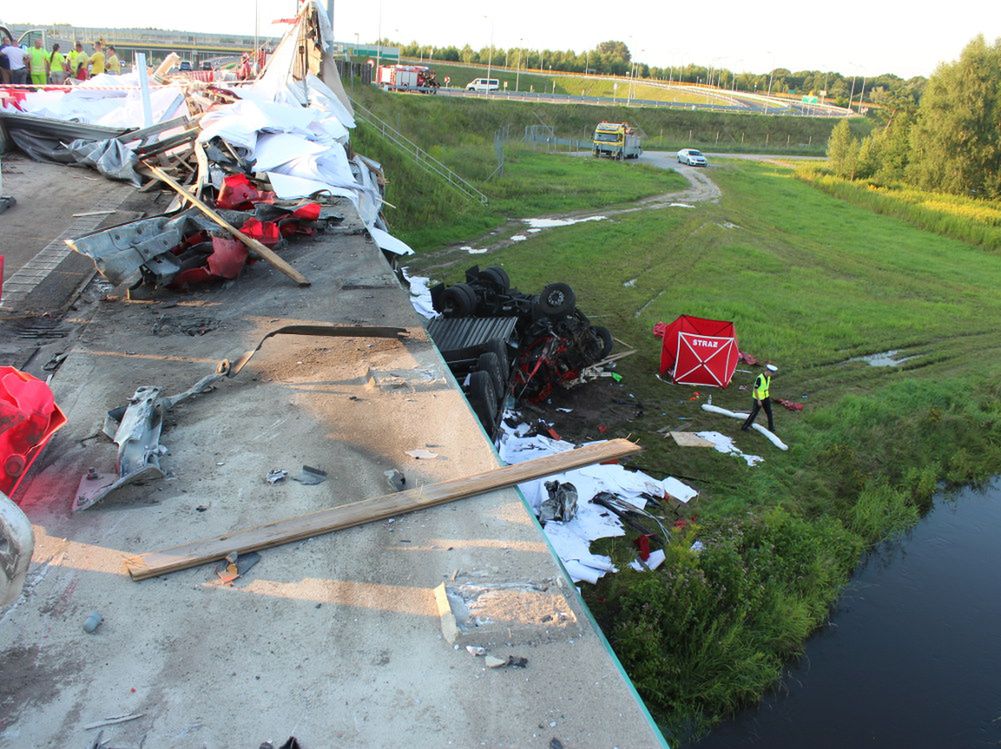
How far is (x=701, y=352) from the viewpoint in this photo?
12.4 m

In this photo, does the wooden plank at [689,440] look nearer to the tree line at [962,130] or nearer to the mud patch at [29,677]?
the mud patch at [29,677]

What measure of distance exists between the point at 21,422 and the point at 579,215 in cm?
2285

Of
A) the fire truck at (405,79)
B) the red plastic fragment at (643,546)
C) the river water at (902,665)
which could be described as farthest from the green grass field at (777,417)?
the fire truck at (405,79)

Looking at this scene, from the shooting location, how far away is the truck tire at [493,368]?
9.38 meters

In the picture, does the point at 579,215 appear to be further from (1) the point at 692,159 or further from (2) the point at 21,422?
(2) the point at 21,422

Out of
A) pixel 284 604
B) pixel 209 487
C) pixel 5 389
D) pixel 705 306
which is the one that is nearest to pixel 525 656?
pixel 284 604

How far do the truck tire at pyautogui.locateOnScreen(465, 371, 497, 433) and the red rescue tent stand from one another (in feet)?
14.9

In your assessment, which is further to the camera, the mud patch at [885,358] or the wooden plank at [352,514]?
the mud patch at [885,358]

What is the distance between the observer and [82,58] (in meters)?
24.1

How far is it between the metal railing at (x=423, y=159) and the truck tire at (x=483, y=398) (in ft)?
59.0

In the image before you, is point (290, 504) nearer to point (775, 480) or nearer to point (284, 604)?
point (284, 604)

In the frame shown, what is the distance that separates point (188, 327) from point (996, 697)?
8.88 metres

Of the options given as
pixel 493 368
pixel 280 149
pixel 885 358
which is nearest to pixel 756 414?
pixel 493 368

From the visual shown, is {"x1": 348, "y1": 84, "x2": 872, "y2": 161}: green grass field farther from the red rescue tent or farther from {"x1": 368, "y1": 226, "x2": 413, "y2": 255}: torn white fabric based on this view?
the red rescue tent
